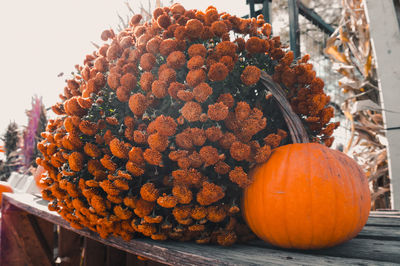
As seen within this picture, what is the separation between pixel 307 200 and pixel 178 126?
0.32 meters

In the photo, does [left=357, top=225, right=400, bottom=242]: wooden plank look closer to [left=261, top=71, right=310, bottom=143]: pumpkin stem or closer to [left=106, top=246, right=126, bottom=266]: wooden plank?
[left=261, top=71, right=310, bottom=143]: pumpkin stem

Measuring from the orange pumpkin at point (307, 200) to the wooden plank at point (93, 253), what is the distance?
96 cm

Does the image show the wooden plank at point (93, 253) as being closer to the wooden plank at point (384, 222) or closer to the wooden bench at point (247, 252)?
the wooden bench at point (247, 252)

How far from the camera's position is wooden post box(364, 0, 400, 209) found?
5.91ft

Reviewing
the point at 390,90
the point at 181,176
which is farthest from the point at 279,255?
the point at 390,90

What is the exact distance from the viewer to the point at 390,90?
1.83 m

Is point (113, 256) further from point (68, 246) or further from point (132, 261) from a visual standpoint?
point (68, 246)

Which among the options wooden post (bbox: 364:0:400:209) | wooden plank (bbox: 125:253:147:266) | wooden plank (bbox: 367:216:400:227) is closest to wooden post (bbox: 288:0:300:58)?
wooden post (bbox: 364:0:400:209)

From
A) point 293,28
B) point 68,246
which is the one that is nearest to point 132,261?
point 68,246

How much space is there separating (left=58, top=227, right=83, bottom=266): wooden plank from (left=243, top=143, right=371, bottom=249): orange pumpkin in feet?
4.32

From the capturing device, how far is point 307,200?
662 mm

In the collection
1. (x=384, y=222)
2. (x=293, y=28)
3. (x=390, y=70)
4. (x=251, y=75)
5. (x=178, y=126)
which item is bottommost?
(x=384, y=222)

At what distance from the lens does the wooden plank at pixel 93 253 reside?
1.39 m

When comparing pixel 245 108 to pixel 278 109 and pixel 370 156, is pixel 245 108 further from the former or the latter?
pixel 370 156
